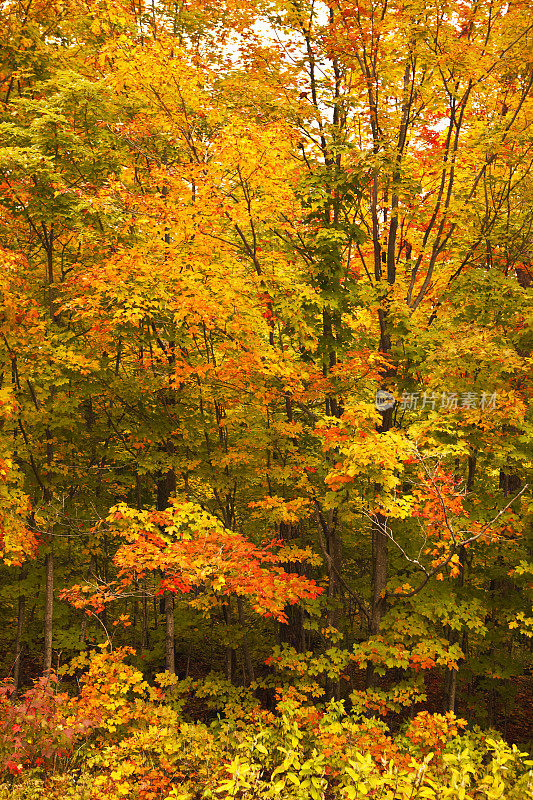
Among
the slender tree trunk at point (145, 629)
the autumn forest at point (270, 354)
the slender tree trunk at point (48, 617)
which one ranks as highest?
the autumn forest at point (270, 354)

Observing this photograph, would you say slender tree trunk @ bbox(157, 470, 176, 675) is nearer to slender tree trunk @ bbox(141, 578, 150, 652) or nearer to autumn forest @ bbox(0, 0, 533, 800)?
autumn forest @ bbox(0, 0, 533, 800)

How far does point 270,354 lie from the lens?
25.7ft

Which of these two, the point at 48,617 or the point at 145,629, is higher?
the point at 48,617

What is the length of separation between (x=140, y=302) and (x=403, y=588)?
5782 millimetres

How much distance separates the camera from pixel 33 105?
8102mm

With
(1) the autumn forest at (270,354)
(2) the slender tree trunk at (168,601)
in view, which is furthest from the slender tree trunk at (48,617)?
(2) the slender tree trunk at (168,601)

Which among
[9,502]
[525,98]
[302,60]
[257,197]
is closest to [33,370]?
[9,502]

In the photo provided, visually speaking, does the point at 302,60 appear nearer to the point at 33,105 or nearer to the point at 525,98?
the point at 525,98

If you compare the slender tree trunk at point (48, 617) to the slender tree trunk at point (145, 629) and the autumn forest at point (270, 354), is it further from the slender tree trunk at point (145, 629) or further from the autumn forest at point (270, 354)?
the slender tree trunk at point (145, 629)

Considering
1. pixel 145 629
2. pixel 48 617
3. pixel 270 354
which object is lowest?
pixel 145 629

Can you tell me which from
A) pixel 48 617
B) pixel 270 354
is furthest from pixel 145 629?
pixel 270 354

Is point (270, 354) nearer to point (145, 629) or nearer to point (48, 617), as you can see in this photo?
point (48, 617)

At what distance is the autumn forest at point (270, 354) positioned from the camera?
6.88 meters

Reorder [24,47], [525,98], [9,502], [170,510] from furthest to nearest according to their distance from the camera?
[24,47] → [525,98] → [9,502] → [170,510]
